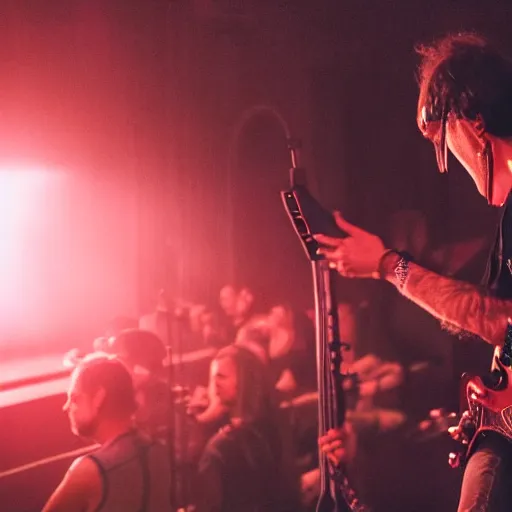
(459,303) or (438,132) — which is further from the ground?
(438,132)

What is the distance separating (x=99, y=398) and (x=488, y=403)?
863 millimetres

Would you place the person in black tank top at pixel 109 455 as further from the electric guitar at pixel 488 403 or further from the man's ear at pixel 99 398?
the electric guitar at pixel 488 403

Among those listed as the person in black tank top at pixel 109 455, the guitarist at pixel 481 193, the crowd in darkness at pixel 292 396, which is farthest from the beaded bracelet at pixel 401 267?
the person in black tank top at pixel 109 455

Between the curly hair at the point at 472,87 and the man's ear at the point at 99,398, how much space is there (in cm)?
96

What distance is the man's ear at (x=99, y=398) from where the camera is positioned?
154 cm

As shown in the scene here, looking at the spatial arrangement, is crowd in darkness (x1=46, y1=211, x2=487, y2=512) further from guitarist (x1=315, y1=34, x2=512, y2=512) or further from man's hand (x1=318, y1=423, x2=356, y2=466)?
guitarist (x1=315, y1=34, x2=512, y2=512)

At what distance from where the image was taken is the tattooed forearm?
4.86 feet

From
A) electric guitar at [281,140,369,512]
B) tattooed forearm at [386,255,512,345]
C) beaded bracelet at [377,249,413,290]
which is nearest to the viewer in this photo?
tattooed forearm at [386,255,512,345]

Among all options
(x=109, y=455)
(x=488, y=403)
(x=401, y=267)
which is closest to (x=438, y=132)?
(x=401, y=267)

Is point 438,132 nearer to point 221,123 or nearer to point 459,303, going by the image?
point 459,303

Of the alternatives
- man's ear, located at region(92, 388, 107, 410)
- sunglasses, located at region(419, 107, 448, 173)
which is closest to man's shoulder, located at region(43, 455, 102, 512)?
man's ear, located at region(92, 388, 107, 410)

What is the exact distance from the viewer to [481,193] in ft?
5.52

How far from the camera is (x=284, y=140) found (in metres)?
1.75

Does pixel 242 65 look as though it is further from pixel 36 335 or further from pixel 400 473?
pixel 400 473
